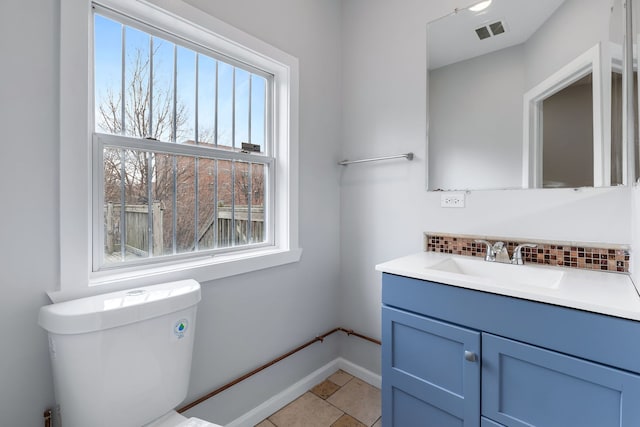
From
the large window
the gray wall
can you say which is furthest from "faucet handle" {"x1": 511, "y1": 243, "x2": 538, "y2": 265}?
the large window

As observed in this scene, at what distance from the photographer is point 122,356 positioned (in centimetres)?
91

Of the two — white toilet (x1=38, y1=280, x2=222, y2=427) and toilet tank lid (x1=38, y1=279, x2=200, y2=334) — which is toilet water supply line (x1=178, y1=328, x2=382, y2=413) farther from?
toilet tank lid (x1=38, y1=279, x2=200, y2=334)

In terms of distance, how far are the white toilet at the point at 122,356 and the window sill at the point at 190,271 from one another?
7 cm

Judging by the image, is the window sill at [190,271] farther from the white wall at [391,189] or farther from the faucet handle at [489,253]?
the faucet handle at [489,253]

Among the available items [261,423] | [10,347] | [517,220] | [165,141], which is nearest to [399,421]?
[261,423]

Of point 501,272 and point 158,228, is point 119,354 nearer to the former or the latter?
point 158,228

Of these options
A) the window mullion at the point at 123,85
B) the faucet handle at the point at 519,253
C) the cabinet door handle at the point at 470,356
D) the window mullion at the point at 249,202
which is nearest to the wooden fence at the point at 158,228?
the window mullion at the point at 249,202

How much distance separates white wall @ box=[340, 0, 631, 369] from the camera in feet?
4.54

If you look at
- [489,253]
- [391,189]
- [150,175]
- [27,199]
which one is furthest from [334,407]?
[27,199]

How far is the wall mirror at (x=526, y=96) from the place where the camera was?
119 cm

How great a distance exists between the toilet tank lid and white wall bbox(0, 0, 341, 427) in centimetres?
14

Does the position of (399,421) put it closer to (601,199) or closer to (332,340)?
(332,340)

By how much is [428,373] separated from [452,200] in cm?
88

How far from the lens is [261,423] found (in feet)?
5.08
